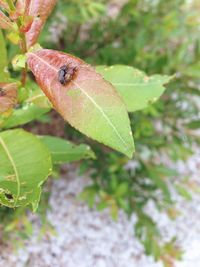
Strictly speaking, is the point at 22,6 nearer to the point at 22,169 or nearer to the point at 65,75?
the point at 65,75

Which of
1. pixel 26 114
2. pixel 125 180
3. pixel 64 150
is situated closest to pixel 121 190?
pixel 125 180

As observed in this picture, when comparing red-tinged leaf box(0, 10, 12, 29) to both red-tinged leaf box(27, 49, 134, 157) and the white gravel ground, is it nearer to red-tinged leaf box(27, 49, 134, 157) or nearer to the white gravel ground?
red-tinged leaf box(27, 49, 134, 157)

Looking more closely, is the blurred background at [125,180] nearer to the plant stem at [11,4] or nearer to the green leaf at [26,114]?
the green leaf at [26,114]

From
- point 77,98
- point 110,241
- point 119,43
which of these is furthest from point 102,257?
point 77,98

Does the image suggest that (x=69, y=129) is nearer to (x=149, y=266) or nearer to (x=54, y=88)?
(x=149, y=266)

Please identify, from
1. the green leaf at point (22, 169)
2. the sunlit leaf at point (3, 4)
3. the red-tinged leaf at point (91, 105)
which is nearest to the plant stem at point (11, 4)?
the sunlit leaf at point (3, 4)

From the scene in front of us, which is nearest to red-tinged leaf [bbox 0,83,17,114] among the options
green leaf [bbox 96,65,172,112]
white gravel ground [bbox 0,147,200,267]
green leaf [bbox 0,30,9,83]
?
green leaf [bbox 0,30,9,83]
